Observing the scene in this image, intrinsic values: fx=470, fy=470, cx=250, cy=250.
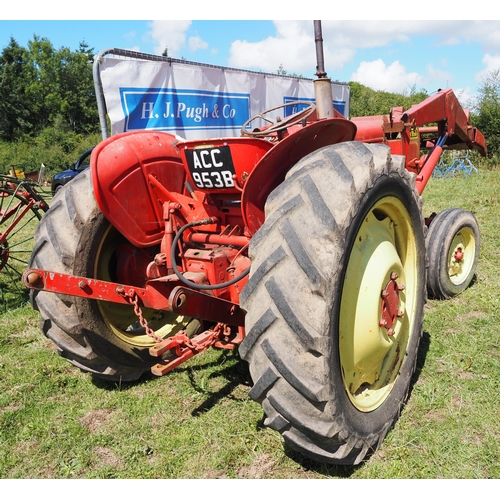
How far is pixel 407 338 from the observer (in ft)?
9.07

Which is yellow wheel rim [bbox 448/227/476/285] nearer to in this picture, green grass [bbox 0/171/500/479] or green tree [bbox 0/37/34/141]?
green grass [bbox 0/171/500/479]

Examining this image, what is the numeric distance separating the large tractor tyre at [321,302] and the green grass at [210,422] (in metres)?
0.34

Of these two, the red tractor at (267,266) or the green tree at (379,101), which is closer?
the red tractor at (267,266)

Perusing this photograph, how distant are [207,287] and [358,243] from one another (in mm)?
822

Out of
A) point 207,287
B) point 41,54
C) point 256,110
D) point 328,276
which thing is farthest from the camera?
point 41,54

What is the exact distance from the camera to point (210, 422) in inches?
109

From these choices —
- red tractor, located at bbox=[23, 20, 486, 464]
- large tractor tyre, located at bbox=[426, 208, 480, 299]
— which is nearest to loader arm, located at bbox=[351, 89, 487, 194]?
large tractor tyre, located at bbox=[426, 208, 480, 299]

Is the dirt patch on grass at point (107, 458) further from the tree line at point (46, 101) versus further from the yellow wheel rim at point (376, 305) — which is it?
the tree line at point (46, 101)

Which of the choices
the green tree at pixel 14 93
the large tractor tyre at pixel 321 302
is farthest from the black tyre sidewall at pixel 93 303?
the green tree at pixel 14 93

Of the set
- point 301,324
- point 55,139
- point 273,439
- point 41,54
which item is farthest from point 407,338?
point 41,54

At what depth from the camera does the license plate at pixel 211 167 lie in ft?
7.90

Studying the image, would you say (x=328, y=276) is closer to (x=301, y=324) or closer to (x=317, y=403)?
(x=301, y=324)

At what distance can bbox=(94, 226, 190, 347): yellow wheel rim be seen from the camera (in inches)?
116

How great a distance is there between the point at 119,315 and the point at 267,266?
1.58 meters
